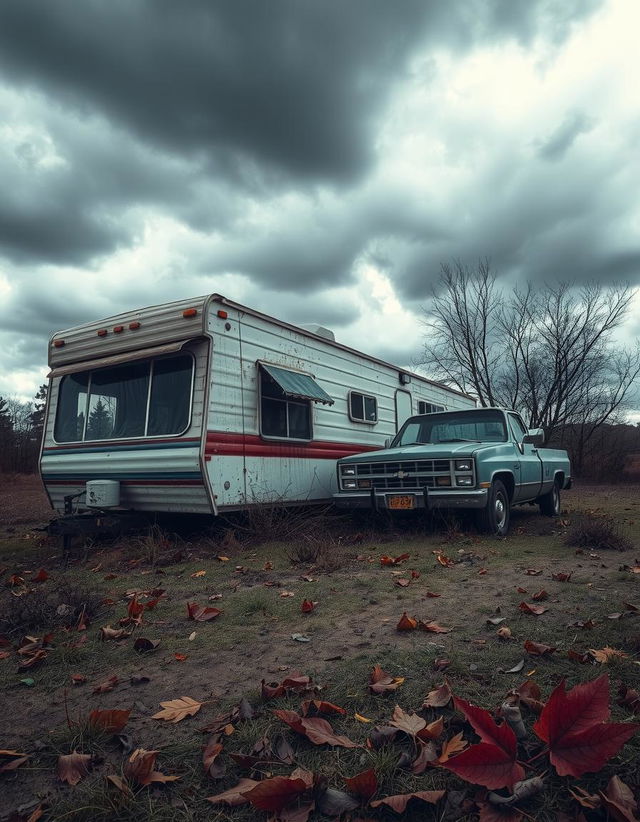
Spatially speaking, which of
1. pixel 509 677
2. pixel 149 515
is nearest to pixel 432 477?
pixel 149 515

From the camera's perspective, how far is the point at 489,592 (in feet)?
13.5

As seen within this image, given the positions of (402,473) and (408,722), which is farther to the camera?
(402,473)

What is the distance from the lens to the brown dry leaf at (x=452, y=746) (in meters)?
1.86

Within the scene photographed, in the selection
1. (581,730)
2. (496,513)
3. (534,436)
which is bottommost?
(581,730)

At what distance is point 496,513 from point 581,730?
5.54m

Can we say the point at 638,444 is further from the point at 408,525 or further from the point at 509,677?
the point at 509,677

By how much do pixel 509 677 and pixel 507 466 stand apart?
5331mm

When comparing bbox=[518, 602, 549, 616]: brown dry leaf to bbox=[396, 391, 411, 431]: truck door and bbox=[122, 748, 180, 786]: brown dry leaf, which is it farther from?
bbox=[396, 391, 411, 431]: truck door

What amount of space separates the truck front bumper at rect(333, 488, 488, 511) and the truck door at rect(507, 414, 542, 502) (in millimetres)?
1269

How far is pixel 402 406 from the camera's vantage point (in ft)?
37.1

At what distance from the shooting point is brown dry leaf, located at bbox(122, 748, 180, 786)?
1817 mm

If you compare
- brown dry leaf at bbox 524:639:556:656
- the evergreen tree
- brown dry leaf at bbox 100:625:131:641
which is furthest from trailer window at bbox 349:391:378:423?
brown dry leaf at bbox 524:639:556:656

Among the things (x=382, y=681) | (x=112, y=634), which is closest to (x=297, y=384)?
(x=112, y=634)

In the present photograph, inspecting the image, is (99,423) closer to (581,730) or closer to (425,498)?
(425,498)
